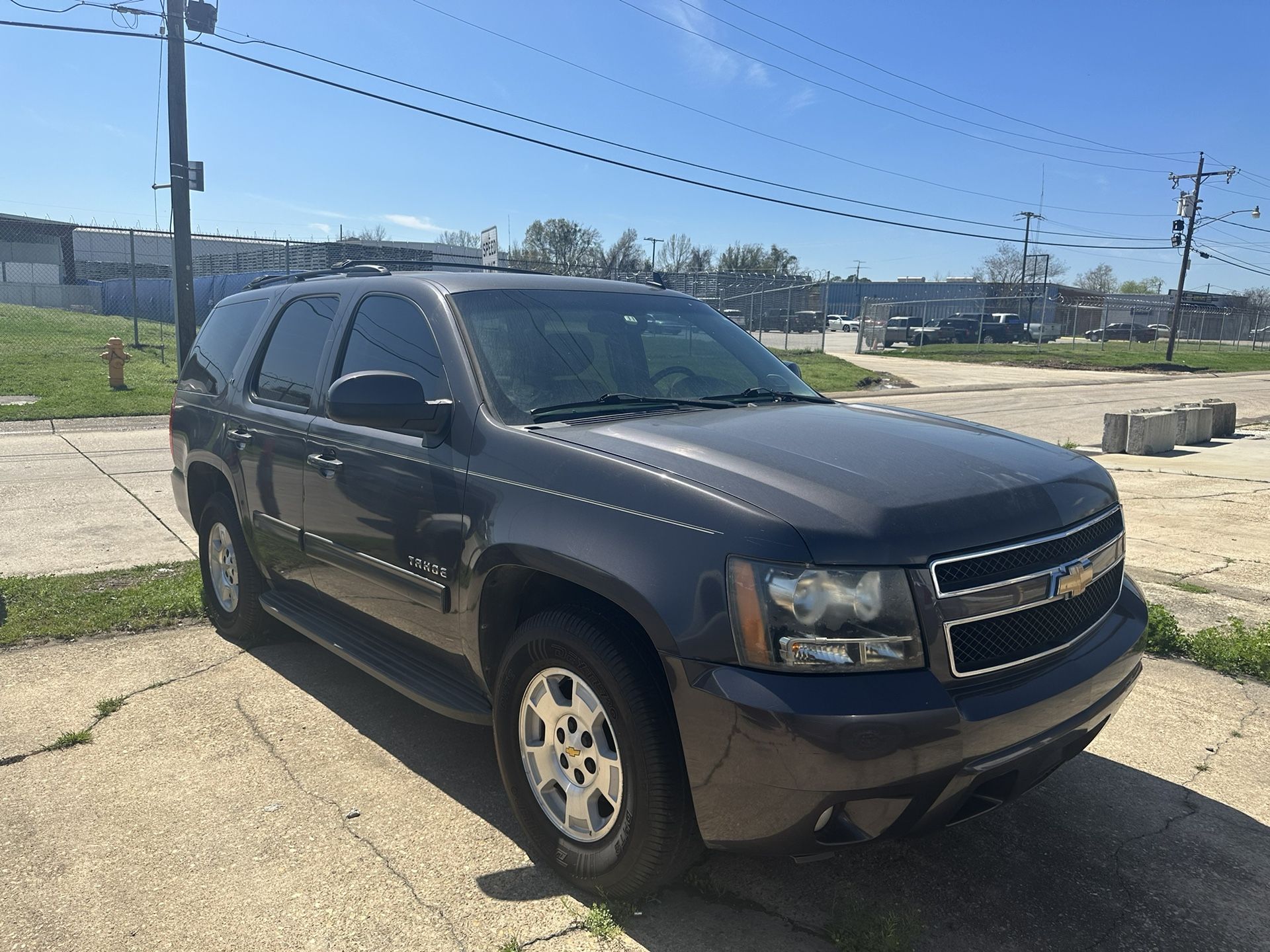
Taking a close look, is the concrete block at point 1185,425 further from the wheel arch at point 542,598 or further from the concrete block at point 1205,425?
the wheel arch at point 542,598

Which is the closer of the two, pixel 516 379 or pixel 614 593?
pixel 614 593

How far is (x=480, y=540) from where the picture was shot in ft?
9.99

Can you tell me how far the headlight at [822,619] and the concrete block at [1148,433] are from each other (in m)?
12.0

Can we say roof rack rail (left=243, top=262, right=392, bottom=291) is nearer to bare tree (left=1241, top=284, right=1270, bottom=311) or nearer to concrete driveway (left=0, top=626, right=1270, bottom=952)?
concrete driveway (left=0, top=626, right=1270, bottom=952)

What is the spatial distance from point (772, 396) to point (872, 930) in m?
2.06

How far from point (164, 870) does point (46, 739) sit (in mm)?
1309

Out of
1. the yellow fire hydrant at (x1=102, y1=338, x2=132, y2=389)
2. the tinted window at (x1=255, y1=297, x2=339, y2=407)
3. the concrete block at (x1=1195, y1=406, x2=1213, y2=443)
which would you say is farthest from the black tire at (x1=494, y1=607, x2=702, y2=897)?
the yellow fire hydrant at (x1=102, y1=338, x2=132, y2=389)

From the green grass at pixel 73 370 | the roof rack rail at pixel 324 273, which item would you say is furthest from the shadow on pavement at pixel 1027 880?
the green grass at pixel 73 370

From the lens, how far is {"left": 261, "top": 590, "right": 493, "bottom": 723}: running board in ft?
10.7

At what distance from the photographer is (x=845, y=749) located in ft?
7.39

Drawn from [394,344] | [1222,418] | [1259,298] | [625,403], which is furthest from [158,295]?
[1259,298]

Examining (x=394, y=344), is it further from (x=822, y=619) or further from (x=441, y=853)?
(x=822, y=619)

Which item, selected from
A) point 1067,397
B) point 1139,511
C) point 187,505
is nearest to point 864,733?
point 187,505

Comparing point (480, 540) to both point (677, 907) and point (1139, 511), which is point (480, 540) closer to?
point (677, 907)
